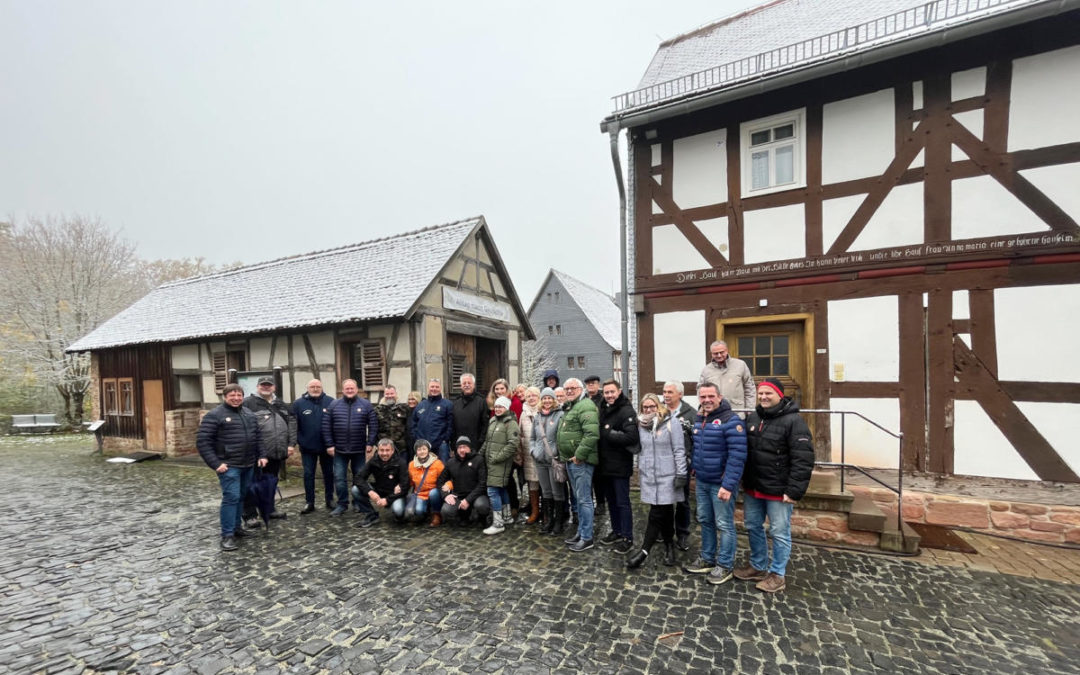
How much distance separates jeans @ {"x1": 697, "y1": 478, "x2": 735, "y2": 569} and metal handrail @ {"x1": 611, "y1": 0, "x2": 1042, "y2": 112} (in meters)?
5.50

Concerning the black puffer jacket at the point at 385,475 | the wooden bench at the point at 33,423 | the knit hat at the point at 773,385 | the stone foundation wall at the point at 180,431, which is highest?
the knit hat at the point at 773,385

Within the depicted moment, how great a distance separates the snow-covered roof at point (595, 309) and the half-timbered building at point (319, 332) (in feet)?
44.1

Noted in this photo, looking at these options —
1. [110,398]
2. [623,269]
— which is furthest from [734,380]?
[110,398]

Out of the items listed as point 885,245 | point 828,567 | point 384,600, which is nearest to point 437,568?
point 384,600

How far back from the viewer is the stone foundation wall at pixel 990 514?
449 cm

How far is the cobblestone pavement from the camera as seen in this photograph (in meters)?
2.82

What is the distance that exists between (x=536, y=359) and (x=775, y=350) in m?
18.8

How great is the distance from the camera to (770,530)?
3.73 metres

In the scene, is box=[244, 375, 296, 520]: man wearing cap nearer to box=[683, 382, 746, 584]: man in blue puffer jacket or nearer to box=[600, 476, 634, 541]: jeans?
box=[600, 476, 634, 541]: jeans

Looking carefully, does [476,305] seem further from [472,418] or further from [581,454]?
[581,454]

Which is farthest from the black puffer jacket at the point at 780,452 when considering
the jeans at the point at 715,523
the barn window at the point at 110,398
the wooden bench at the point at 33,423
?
the wooden bench at the point at 33,423

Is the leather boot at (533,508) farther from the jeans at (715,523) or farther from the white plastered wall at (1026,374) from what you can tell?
the white plastered wall at (1026,374)

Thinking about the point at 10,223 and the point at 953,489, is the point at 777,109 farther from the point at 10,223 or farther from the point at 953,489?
the point at 10,223

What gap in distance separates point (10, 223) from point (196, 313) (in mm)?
16612
